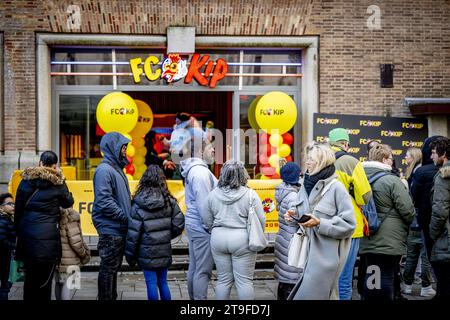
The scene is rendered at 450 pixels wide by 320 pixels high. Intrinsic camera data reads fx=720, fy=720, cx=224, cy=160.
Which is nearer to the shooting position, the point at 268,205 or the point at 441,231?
the point at 441,231

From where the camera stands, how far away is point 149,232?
25.1 feet

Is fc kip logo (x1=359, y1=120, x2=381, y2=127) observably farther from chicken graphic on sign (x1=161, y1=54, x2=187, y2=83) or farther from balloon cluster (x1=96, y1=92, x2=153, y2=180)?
balloon cluster (x1=96, y1=92, x2=153, y2=180)

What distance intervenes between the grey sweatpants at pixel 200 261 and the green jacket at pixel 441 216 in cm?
244

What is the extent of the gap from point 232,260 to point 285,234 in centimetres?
76

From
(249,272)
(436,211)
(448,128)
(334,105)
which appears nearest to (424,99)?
(448,128)

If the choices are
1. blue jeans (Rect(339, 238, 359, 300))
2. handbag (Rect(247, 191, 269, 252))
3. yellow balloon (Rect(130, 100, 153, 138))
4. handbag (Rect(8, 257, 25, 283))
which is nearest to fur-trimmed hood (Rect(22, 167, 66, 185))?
handbag (Rect(8, 257, 25, 283))

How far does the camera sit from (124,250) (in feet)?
26.1

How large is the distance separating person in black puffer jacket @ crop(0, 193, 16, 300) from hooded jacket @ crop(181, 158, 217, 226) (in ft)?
6.49

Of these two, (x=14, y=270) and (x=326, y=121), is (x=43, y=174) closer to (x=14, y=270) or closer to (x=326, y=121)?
(x=14, y=270)

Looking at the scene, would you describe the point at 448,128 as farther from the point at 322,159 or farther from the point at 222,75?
the point at 322,159

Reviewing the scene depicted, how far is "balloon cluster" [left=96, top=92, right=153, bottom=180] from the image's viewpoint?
13.2 m

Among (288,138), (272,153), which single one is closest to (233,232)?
(272,153)

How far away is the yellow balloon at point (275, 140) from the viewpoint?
1388 cm

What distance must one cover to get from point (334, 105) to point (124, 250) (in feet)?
23.5
